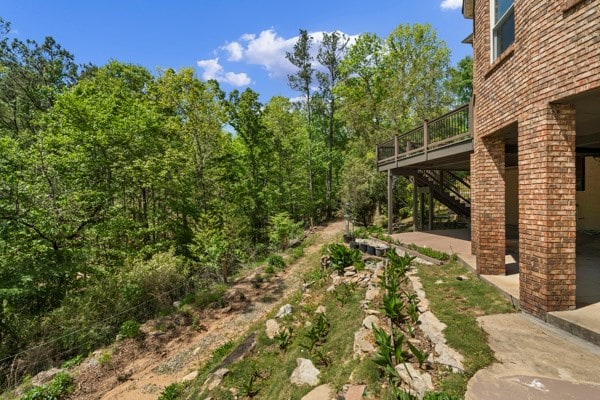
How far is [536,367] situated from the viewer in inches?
109

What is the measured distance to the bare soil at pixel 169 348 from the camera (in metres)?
5.88

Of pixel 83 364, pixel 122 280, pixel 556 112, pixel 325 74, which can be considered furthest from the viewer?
pixel 325 74

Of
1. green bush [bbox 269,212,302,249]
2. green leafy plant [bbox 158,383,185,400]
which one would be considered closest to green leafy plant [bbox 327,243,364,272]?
green leafy plant [bbox 158,383,185,400]

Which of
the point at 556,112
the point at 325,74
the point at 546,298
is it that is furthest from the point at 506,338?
the point at 325,74

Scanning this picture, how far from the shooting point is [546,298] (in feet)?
12.1

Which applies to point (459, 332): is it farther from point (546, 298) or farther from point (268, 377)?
point (268, 377)

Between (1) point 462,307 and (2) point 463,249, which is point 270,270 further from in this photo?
(1) point 462,307

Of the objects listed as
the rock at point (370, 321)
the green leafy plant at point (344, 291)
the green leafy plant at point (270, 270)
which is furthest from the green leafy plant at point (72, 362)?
the rock at point (370, 321)

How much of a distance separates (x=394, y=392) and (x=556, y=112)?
12.9ft

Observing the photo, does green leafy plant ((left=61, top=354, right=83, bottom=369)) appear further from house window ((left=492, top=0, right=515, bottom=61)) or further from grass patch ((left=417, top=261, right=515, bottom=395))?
house window ((left=492, top=0, right=515, bottom=61))

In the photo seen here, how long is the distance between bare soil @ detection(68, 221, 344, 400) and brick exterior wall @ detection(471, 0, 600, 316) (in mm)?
6402

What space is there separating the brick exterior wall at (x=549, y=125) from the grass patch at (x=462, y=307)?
63 centimetres

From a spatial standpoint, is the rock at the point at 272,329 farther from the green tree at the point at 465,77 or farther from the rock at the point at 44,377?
the green tree at the point at 465,77

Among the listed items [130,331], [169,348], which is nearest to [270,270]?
[169,348]
